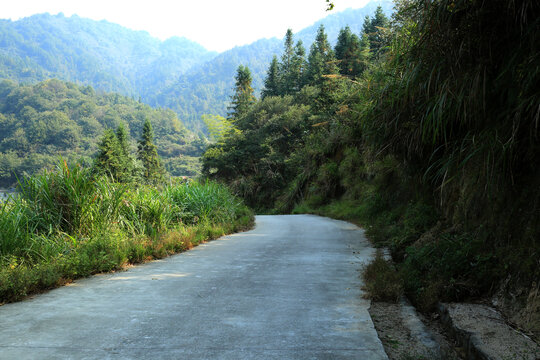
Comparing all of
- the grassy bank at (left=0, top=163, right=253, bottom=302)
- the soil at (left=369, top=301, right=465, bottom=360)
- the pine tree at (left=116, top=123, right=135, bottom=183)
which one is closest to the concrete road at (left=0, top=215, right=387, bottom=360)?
the soil at (left=369, top=301, right=465, bottom=360)

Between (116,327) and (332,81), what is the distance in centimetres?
2556

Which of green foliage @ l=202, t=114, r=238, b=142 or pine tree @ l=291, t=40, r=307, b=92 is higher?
pine tree @ l=291, t=40, r=307, b=92

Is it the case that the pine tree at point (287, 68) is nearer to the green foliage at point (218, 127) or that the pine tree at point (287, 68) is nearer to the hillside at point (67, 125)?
the green foliage at point (218, 127)

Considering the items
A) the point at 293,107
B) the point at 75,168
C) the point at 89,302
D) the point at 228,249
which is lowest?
the point at 228,249

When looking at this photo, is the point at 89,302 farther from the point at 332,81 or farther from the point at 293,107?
the point at 293,107

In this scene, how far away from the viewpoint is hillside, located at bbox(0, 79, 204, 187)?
65.1 meters

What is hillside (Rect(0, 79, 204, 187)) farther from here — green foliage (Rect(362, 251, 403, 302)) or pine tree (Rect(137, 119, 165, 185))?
green foliage (Rect(362, 251, 403, 302))

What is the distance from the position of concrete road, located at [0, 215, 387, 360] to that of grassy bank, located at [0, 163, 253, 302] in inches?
11.2

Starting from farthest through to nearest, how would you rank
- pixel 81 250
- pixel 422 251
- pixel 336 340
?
pixel 81 250
pixel 422 251
pixel 336 340

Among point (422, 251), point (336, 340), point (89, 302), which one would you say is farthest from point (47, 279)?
point (422, 251)

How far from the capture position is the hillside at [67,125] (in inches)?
2562

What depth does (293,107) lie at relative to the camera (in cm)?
3403

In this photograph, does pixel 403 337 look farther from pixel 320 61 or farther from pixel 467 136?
pixel 320 61

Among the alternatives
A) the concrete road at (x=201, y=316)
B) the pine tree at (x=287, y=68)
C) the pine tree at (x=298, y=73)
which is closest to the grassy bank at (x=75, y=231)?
the concrete road at (x=201, y=316)
